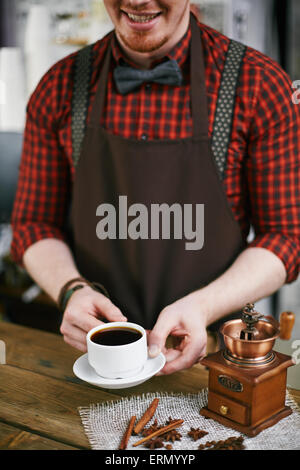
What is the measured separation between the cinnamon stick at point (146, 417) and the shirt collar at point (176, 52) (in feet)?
3.28

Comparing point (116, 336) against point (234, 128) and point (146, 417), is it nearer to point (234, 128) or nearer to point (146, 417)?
point (146, 417)

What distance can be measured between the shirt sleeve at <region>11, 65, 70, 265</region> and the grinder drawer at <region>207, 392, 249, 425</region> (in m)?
0.88

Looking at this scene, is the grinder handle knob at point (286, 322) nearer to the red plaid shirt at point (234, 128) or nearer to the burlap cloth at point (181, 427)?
the red plaid shirt at point (234, 128)

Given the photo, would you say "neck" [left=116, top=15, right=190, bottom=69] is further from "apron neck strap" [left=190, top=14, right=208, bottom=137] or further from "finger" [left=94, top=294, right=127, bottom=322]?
"finger" [left=94, top=294, right=127, bottom=322]

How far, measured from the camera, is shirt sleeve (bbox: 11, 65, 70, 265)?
1644 millimetres

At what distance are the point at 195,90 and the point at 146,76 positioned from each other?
0.51 ft

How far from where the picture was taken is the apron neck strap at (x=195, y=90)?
1.46m

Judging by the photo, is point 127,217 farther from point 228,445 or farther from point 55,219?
point 228,445

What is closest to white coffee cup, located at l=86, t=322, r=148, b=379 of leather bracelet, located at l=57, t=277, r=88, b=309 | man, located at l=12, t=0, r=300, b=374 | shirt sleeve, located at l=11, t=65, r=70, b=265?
man, located at l=12, t=0, r=300, b=374

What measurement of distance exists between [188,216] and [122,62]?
1.76ft

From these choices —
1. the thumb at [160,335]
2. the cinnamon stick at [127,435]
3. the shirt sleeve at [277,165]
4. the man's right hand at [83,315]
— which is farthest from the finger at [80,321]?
the shirt sleeve at [277,165]

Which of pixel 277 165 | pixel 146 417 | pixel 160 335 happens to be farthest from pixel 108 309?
pixel 277 165

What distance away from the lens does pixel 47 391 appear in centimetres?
114
